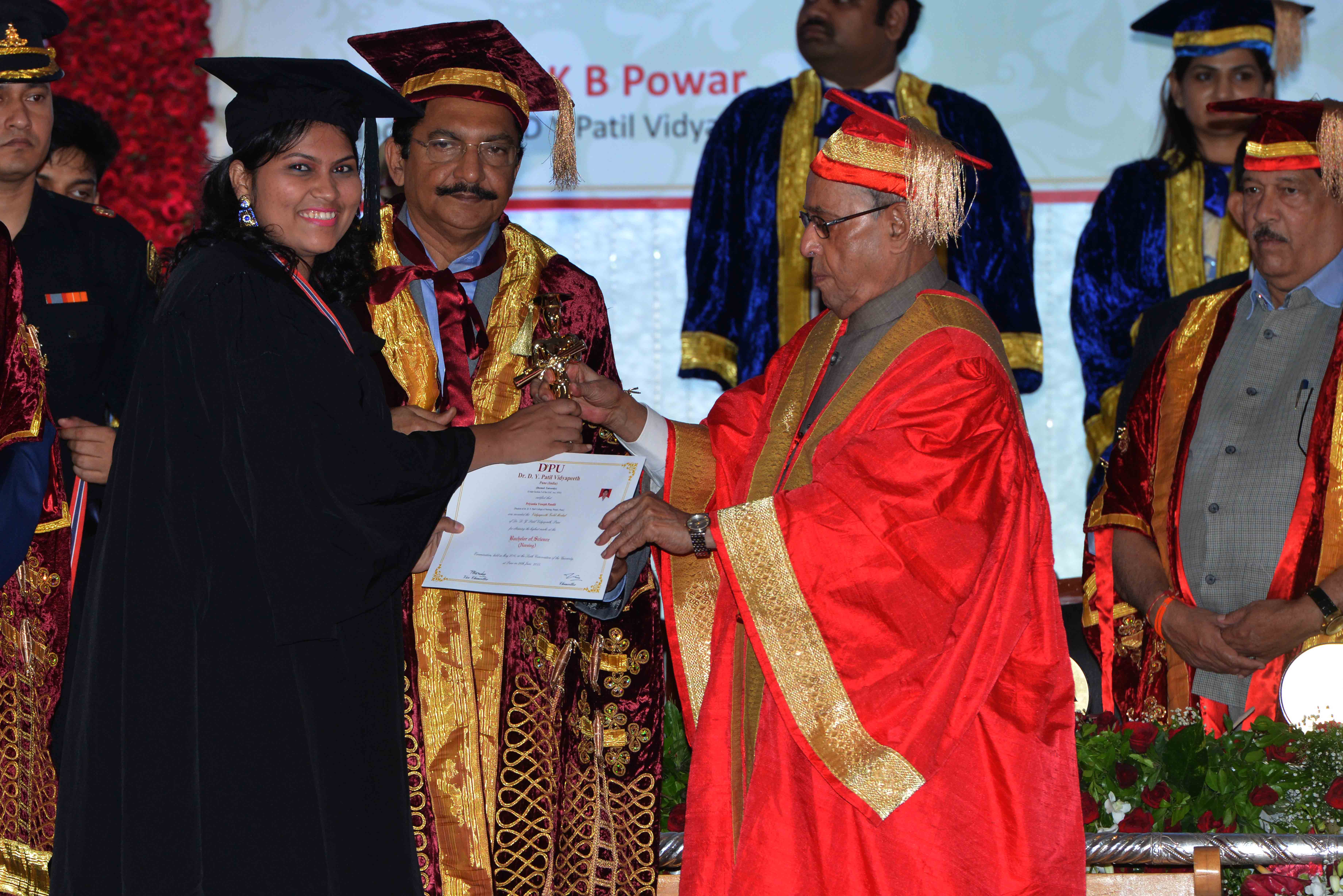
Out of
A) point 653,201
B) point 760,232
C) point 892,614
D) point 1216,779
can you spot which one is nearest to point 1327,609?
point 1216,779

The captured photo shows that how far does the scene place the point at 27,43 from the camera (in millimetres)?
3504

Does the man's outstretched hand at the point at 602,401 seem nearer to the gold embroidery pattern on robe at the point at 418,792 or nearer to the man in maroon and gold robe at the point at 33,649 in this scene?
the gold embroidery pattern on robe at the point at 418,792

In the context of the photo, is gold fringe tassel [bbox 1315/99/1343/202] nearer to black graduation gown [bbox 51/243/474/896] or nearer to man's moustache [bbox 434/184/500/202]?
man's moustache [bbox 434/184/500/202]

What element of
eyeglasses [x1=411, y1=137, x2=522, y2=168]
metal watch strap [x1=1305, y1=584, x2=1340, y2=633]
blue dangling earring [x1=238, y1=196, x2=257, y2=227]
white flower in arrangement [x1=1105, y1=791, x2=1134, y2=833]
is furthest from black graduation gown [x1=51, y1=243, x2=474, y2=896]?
metal watch strap [x1=1305, y1=584, x2=1340, y2=633]

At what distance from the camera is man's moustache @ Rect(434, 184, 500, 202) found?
11.3 feet

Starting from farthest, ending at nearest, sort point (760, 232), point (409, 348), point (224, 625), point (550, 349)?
point (760, 232)
point (409, 348)
point (550, 349)
point (224, 625)

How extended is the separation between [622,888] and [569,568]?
94 cm

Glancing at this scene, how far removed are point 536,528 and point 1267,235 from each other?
A: 221 centimetres

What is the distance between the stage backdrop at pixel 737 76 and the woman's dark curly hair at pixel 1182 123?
69 cm

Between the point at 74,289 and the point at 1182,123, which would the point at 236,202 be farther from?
the point at 1182,123

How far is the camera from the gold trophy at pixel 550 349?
328cm

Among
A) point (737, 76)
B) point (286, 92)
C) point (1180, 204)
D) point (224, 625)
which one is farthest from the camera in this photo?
point (737, 76)

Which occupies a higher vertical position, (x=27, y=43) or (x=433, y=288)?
(x=27, y=43)

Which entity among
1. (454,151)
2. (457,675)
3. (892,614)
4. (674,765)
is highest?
(454,151)
